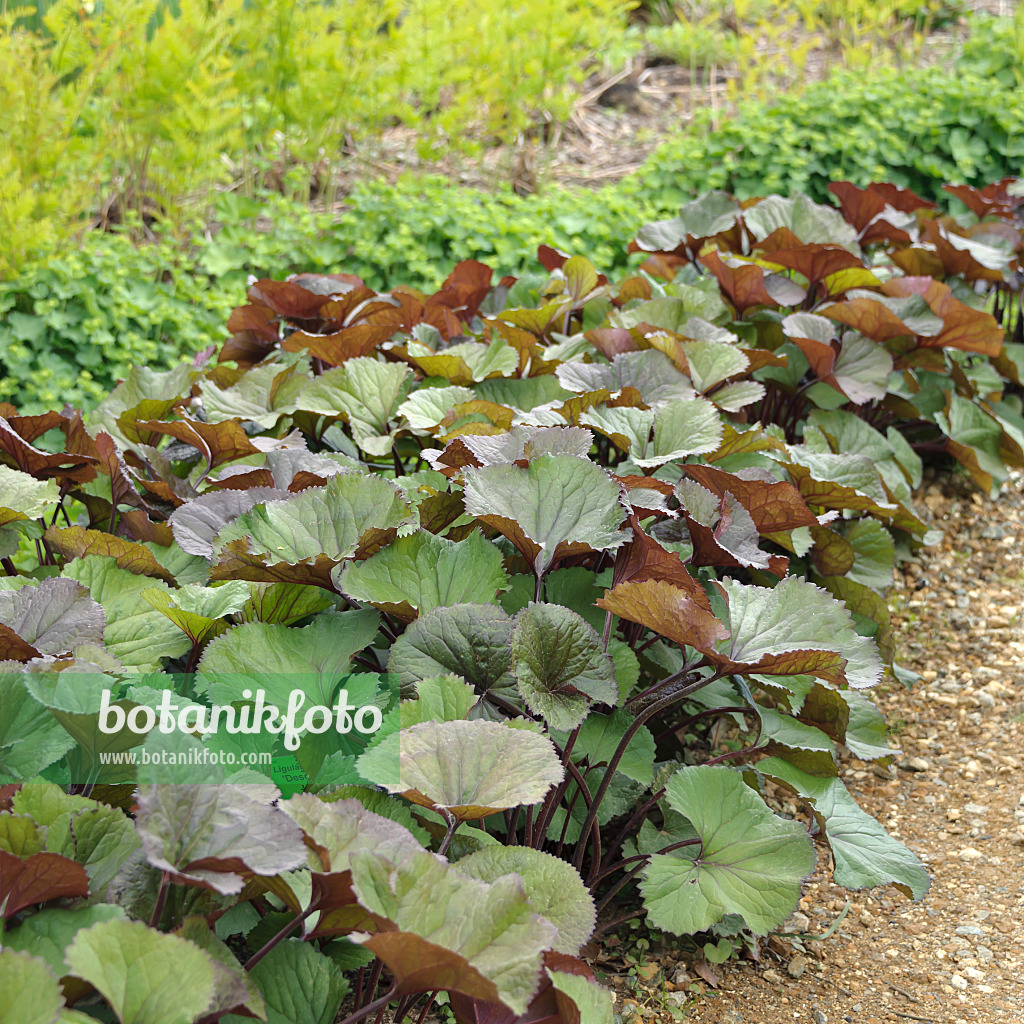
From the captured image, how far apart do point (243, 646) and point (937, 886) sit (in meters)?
1.32

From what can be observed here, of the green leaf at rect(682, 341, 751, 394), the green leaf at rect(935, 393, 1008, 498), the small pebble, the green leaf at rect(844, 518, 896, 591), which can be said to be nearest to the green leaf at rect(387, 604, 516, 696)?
the small pebble

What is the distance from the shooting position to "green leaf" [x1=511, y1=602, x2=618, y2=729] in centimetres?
118

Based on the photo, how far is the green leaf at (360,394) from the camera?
178cm

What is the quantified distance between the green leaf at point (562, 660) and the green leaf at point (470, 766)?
0.46 feet

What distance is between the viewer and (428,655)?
122 cm

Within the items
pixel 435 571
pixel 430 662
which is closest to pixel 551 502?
pixel 435 571

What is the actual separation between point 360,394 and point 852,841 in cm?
111

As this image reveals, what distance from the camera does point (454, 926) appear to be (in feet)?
2.80

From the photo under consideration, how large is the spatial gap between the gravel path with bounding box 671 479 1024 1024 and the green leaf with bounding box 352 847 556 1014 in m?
0.72

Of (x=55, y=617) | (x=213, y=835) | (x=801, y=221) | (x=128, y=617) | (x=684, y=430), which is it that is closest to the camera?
(x=213, y=835)

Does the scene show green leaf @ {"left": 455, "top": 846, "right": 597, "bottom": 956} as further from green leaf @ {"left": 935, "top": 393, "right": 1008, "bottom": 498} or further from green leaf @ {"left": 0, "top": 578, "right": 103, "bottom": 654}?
green leaf @ {"left": 935, "top": 393, "right": 1008, "bottom": 498}

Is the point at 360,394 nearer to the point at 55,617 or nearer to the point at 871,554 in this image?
the point at 55,617

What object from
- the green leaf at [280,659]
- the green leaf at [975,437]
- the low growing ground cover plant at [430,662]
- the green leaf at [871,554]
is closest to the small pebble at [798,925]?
the low growing ground cover plant at [430,662]

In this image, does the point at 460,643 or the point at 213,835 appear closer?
the point at 213,835
